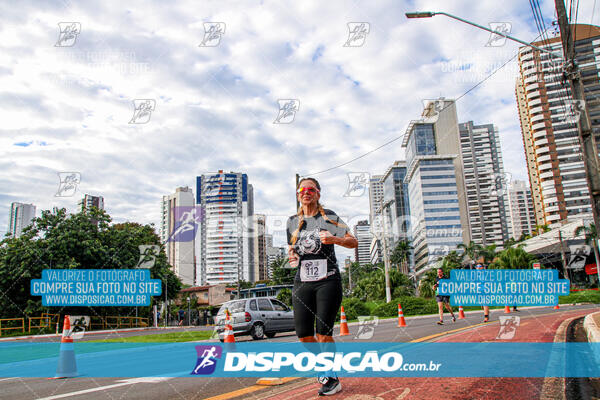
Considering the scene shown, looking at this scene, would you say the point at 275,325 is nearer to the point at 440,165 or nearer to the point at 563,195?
the point at 563,195

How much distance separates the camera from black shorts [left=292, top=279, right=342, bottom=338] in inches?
128

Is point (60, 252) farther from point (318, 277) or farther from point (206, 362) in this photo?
point (318, 277)

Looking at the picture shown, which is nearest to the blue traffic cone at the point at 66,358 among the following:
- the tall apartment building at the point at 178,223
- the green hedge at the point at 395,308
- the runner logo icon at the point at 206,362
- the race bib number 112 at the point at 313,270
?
the runner logo icon at the point at 206,362

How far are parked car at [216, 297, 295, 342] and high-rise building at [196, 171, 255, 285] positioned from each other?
13661 centimetres

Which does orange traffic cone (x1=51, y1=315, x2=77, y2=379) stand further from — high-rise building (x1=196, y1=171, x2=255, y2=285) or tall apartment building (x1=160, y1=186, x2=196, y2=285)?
high-rise building (x1=196, y1=171, x2=255, y2=285)

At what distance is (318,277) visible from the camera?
132 inches

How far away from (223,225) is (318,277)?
18406cm

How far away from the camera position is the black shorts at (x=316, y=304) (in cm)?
325

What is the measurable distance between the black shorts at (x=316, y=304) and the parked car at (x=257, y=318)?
9688 mm

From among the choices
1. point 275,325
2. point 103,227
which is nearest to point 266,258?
point 103,227

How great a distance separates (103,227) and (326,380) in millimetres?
32191

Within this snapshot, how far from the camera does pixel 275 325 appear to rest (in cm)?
1382

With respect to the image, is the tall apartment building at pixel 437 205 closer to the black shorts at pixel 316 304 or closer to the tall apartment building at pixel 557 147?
the tall apartment building at pixel 557 147

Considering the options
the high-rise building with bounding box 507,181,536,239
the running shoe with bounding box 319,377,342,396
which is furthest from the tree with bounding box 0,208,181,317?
the high-rise building with bounding box 507,181,536,239
